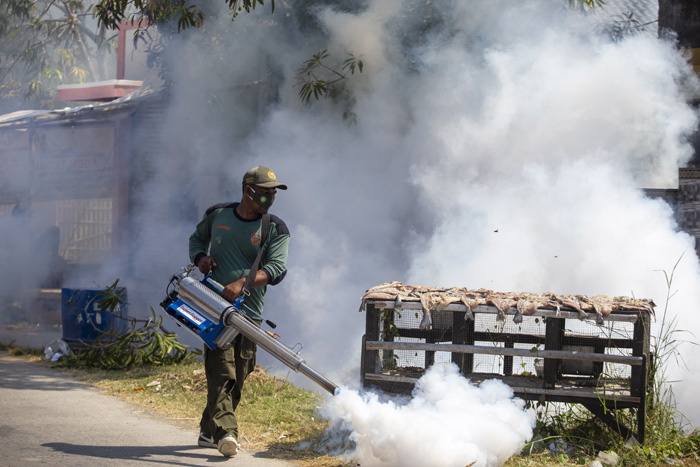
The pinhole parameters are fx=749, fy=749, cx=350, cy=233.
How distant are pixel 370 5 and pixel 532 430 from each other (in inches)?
206

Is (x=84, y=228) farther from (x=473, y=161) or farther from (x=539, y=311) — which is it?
(x=539, y=311)

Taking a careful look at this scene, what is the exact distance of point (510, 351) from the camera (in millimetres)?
4273

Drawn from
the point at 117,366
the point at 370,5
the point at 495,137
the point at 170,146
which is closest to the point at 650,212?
the point at 495,137

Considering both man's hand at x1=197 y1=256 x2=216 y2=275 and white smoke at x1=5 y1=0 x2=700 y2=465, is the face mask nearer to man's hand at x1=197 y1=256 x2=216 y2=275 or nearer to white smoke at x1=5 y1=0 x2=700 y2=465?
man's hand at x1=197 y1=256 x2=216 y2=275

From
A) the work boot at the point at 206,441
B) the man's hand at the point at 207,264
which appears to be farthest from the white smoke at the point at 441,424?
the man's hand at the point at 207,264

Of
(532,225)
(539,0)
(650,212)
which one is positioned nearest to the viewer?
(650,212)

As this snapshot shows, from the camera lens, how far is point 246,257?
4379 mm

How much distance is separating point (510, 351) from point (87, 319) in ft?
15.6

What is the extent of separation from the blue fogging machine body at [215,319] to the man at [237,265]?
0.36ft

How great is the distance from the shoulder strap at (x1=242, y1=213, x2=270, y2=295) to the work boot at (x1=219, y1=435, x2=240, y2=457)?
2.62 ft

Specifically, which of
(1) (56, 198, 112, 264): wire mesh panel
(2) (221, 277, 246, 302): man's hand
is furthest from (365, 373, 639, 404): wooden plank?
(1) (56, 198, 112, 264): wire mesh panel

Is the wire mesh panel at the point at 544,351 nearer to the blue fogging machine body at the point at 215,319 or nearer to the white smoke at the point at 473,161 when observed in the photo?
the blue fogging machine body at the point at 215,319

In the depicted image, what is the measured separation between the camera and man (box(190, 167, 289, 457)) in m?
4.20

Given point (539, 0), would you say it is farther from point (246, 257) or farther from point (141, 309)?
point (141, 309)
